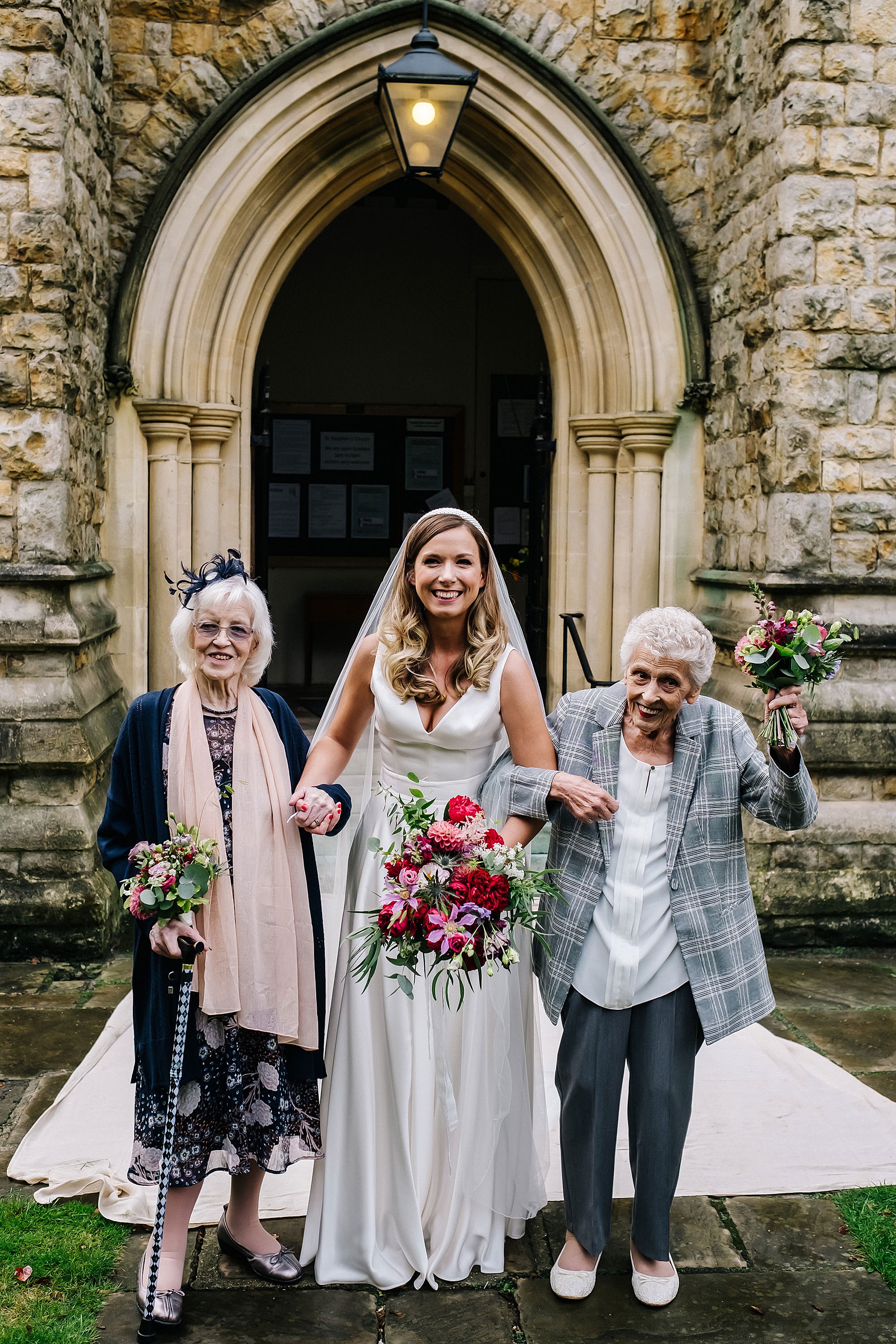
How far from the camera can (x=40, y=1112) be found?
375cm

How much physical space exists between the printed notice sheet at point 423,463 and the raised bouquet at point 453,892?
8.54 metres

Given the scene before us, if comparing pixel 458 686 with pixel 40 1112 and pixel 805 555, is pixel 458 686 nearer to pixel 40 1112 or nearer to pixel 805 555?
pixel 40 1112

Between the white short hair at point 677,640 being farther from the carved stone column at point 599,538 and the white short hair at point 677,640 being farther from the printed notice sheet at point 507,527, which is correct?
the printed notice sheet at point 507,527

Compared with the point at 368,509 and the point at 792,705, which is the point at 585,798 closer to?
the point at 792,705

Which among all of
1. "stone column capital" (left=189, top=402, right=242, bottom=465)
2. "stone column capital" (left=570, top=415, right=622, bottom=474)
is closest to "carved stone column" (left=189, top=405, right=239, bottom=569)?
"stone column capital" (left=189, top=402, right=242, bottom=465)

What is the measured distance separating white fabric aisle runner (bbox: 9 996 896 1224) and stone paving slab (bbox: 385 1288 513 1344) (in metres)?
0.51

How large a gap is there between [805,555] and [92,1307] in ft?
13.0

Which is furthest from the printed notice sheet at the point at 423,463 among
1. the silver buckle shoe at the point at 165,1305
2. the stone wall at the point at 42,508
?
the silver buckle shoe at the point at 165,1305

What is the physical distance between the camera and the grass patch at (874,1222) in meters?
3.02

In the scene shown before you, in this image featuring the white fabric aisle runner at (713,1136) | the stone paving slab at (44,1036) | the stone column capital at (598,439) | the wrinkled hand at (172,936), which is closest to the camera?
the wrinkled hand at (172,936)

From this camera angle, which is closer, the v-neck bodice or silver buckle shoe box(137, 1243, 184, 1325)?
silver buckle shoe box(137, 1243, 184, 1325)

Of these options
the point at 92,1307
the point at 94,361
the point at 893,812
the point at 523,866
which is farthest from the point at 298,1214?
the point at 94,361

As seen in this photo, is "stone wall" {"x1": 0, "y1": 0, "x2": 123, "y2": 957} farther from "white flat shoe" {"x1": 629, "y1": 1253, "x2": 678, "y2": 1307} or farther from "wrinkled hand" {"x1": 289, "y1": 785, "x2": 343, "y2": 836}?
"white flat shoe" {"x1": 629, "y1": 1253, "x2": 678, "y2": 1307}

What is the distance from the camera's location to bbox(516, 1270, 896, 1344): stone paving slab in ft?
8.95
